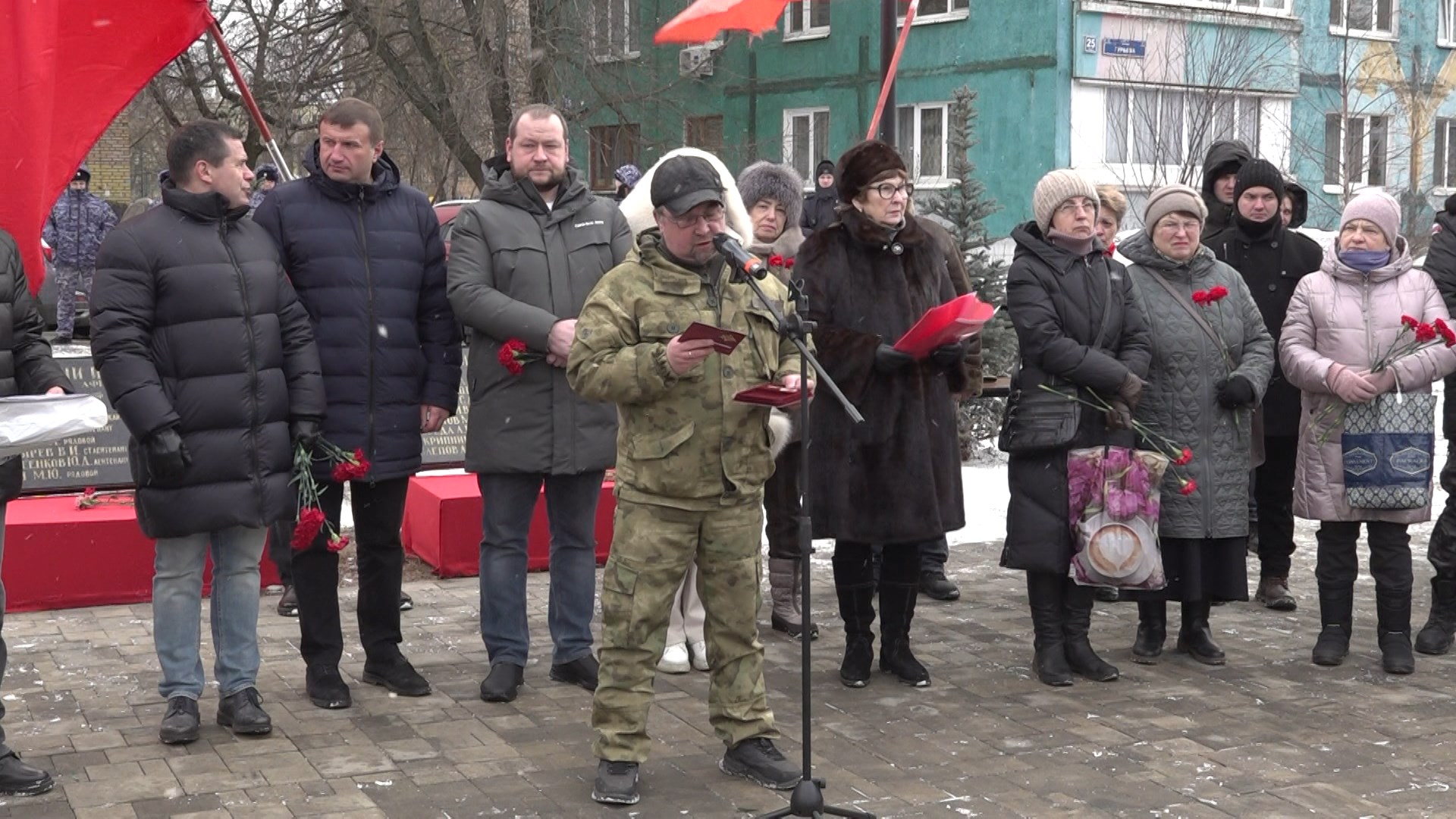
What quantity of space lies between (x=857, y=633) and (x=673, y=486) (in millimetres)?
1689

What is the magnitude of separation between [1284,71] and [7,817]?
1125 inches

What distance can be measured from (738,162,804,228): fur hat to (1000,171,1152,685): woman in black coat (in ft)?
4.00

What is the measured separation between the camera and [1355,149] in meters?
27.5

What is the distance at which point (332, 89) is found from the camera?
979 inches

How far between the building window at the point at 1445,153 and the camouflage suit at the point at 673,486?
30.3 metres

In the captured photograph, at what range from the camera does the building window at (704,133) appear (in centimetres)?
3294

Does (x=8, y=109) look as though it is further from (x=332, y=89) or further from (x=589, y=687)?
(x=332, y=89)

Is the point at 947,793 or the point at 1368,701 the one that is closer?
the point at 947,793

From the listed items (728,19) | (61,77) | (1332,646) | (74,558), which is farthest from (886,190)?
(74,558)

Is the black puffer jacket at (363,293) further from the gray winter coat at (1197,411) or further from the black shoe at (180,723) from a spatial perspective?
the gray winter coat at (1197,411)

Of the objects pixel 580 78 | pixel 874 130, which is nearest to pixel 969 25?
pixel 580 78

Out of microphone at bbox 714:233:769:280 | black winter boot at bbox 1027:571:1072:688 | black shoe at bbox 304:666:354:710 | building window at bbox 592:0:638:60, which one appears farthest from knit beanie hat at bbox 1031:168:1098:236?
building window at bbox 592:0:638:60

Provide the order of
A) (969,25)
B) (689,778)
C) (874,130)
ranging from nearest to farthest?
(689,778)
(874,130)
(969,25)

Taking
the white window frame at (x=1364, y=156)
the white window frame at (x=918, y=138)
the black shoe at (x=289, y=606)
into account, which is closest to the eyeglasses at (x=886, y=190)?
the black shoe at (x=289, y=606)
